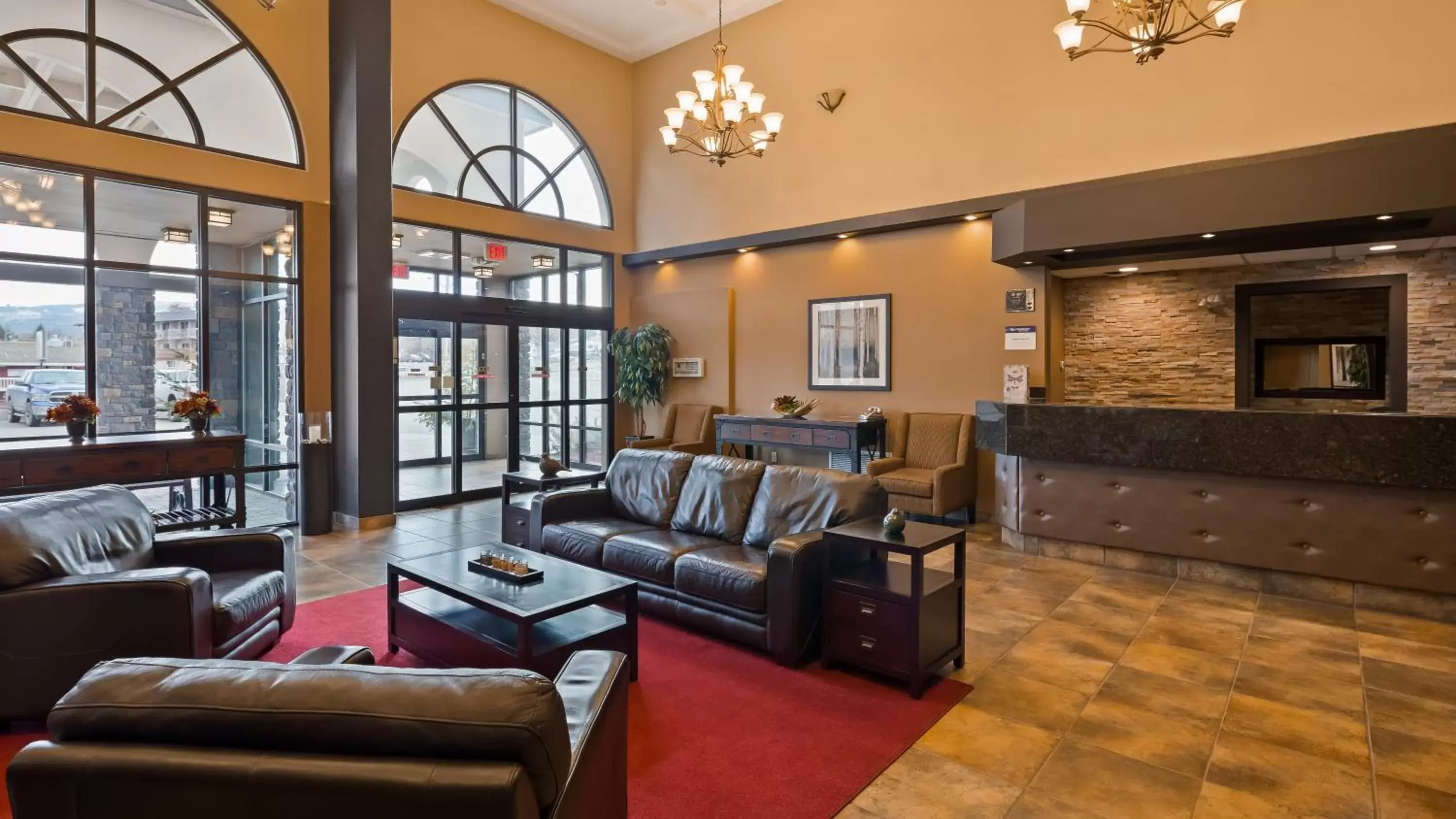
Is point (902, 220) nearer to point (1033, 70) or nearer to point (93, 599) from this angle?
point (1033, 70)

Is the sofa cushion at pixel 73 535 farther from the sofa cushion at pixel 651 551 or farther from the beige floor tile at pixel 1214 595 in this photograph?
the beige floor tile at pixel 1214 595

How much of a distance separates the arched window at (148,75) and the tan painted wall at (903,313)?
493cm

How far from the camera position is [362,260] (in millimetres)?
6492

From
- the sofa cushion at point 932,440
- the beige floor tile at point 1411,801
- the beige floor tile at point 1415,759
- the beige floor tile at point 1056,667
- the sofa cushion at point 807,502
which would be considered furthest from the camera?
the sofa cushion at point 932,440

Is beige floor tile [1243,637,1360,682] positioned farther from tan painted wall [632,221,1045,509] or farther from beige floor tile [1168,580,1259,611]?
tan painted wall [632,221,1045,509]

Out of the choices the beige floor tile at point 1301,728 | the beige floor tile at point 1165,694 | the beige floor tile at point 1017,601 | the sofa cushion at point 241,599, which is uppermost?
the sofa cushion at point 241,599

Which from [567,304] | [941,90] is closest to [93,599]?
[567,304]

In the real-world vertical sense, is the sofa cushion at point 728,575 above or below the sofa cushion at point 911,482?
below

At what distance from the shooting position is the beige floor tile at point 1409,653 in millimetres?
3613

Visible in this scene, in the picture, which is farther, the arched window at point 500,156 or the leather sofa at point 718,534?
the arched window at point 500,156

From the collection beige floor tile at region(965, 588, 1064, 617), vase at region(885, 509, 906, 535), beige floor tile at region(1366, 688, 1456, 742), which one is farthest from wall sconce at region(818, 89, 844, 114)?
beige floor tile at region(1366, 688, 1456, 742)

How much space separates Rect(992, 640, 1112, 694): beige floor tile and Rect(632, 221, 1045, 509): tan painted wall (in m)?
3.43

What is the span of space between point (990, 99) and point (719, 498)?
16.0 ft

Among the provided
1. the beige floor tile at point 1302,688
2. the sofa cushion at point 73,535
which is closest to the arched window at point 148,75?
the sofa cushion at point 73,535
